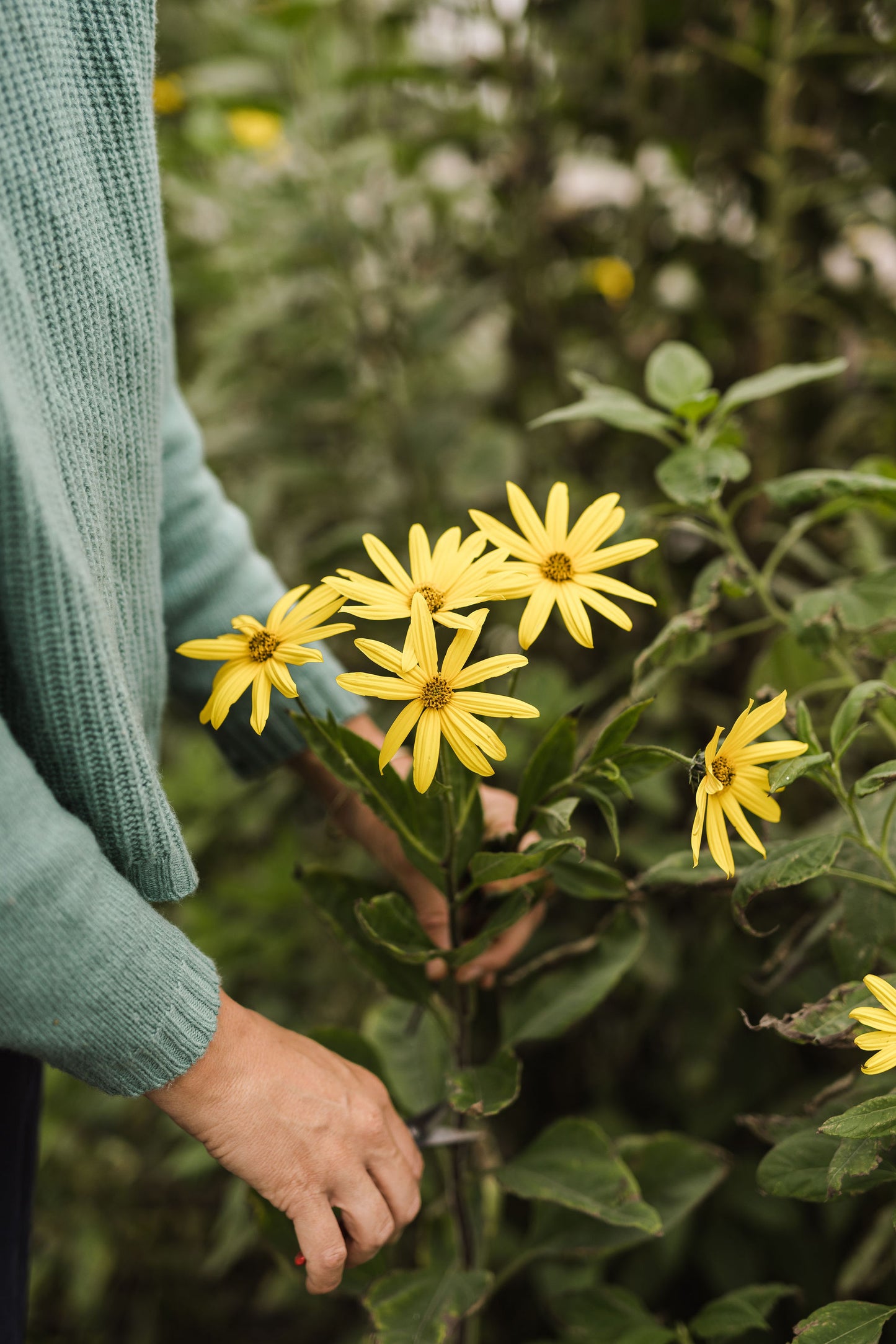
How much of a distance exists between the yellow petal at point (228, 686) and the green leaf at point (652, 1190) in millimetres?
432

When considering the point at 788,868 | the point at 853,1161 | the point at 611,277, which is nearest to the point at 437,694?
the point at 788,868

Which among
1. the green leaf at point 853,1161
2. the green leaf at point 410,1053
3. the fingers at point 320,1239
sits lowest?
the green leaf at point 410,1053

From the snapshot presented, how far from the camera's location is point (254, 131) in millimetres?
1482

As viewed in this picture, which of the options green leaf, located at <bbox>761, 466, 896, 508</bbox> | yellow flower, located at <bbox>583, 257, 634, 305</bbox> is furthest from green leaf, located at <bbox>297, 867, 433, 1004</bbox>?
yellow flower, located at <bbox>583, 257, 634, 305</bbox>

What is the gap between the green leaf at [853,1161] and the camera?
0.45m

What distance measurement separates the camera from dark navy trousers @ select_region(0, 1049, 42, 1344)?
0.58 m

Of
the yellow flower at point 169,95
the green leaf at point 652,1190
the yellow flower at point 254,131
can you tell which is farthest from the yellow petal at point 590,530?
the yellow flower at point 169,95

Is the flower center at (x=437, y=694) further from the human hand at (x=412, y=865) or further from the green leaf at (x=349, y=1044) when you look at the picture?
the green leaf at (x=349, y=1044)

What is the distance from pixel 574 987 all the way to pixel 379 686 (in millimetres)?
332

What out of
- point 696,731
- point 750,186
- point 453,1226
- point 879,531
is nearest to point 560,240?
point 750,186

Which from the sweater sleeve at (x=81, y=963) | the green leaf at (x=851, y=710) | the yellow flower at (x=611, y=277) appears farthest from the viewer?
the yellow flower at (x=611, y=277)

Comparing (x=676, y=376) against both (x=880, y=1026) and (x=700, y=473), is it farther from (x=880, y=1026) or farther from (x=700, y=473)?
(x=880, y=1026)

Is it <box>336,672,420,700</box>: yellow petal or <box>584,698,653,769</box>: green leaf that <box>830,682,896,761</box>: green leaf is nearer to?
<box>584,698,653,769</box>: green leaf

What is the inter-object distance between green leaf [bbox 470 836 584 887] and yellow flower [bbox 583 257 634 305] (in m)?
0.94
